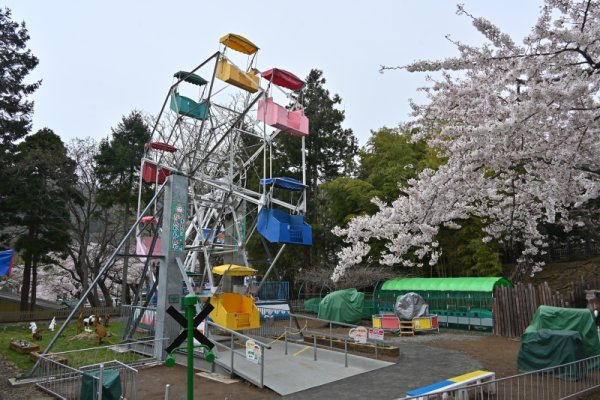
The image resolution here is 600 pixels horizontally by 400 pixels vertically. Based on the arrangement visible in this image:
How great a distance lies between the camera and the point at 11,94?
84.2 feet

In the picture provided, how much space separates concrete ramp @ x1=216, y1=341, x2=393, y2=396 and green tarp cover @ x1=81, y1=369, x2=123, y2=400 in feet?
9.54

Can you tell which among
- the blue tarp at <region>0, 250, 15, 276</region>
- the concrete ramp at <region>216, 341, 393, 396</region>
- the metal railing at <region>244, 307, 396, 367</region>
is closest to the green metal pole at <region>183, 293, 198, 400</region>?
the concrete ramp at <region>216, 341, 393, 396</region>

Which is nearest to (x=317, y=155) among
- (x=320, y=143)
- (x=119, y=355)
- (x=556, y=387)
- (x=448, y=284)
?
(x=320, y=143)

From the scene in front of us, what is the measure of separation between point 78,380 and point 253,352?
139 inches

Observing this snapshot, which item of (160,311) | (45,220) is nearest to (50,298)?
(45,220)

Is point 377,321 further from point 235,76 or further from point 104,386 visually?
point 104,386

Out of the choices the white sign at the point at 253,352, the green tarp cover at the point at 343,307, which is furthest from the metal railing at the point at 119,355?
the green tarp cover at the point at 343,307

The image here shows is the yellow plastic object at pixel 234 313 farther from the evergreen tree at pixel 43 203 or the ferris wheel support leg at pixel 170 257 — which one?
the evergreen tree at pixel 43 203

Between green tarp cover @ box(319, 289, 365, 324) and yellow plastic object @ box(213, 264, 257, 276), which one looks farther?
green tarp cover @ box(319, 289, 365, 324)

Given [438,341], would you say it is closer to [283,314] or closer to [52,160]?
[283,314]

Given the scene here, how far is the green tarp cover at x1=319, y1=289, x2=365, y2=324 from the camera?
21.8 meters

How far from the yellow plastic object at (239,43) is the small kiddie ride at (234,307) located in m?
6.98

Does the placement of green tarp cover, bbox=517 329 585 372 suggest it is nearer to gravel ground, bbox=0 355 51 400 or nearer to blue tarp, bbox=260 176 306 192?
blue tarp, bbox=260 176 306 192

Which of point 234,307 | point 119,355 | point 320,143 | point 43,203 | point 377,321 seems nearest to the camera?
point 119,355
